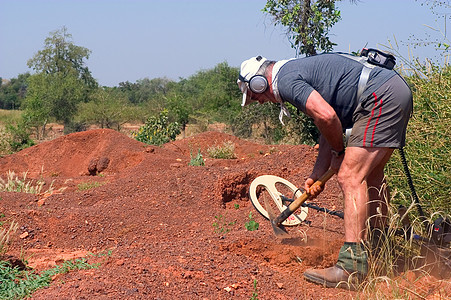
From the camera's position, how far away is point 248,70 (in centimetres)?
397

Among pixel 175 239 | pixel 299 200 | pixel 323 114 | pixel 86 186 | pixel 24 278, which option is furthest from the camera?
pixel 86 186

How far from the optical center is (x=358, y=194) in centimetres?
367

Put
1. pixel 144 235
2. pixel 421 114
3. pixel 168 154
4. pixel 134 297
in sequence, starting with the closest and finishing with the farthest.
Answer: pixel 134 297 < pixel 421 114 < pixel 144 235 < pixel 168 154

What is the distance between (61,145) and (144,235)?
8.86 m

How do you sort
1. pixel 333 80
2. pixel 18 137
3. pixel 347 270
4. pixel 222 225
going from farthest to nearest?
1. pixel 18 137
2. pixel 222 225
3. pixel 333 80
4. pixel 347 270

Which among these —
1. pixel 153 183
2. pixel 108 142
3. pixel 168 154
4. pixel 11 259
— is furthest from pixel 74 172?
pixel 11 259

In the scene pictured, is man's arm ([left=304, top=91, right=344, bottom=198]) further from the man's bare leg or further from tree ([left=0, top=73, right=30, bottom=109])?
tree ([left=0, top=73, right=30, bottom=109])

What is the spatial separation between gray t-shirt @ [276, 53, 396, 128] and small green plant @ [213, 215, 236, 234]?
6.68ft

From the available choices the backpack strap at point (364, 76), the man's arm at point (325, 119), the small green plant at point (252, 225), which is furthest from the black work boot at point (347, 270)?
the small green plant at point (252, 225)

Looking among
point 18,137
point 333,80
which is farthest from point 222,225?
point 18,137

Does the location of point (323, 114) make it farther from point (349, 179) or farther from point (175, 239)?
point (175, 239)

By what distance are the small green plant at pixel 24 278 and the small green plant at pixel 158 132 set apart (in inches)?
449

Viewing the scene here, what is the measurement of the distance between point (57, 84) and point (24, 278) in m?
22.8

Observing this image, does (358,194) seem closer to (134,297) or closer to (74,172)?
(134,297)
